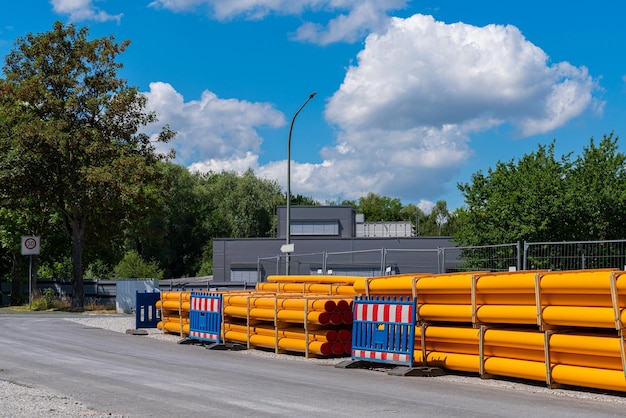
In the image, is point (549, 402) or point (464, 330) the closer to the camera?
point (549, 402)

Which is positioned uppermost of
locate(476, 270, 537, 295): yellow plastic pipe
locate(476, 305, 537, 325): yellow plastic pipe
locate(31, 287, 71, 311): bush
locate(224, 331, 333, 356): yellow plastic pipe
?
locate(476, 270, 537, 295): yellow plastic pipe

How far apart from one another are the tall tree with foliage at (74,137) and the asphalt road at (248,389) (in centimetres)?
1923

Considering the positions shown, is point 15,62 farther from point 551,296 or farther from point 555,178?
point 551,296

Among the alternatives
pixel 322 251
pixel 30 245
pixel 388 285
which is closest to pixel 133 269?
pixel 322 251

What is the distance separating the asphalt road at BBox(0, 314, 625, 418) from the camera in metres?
8.46

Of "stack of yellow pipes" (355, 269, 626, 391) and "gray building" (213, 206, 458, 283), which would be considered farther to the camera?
"gray building" (213, 206, 458, 283)

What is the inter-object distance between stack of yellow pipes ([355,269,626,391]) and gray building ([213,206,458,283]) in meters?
32.4

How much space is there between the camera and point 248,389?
1008 centimetres

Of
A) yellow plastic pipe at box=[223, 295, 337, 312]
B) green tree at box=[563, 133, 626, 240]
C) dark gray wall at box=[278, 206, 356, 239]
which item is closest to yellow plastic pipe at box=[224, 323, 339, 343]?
yellow plastic pipe at box=[223, 295, 337, 312]

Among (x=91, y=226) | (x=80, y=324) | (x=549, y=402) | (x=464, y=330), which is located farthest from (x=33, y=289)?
(x=549, y=402)

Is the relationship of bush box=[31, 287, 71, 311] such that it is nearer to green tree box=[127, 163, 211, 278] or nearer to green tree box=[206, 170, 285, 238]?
green tree box=[127, 163, 211, 278]

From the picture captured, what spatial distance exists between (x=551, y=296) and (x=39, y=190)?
1151 inches

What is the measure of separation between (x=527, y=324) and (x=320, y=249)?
45361 mm

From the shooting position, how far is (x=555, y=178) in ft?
122
